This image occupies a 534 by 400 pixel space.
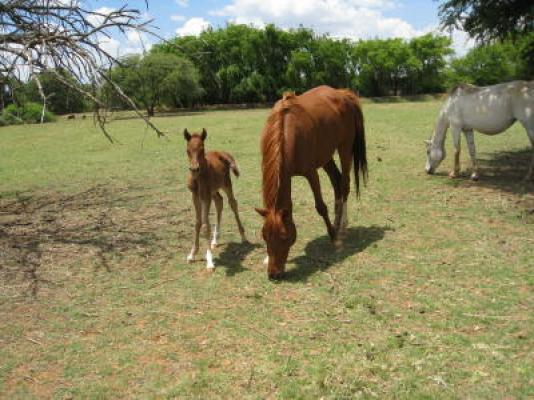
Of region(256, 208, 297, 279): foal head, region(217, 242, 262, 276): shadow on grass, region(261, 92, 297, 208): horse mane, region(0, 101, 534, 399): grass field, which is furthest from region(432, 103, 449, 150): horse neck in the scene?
region(256, 208, 297, 279): foal head

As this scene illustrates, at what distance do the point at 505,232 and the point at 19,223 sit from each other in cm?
760

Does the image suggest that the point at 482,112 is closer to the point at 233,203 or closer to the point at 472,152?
the point at 472,152

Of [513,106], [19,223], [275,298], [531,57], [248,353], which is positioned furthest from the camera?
[531,57]

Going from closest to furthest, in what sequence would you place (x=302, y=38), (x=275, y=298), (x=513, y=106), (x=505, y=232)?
(x=275, y=298), (x=505, y=232), (x=513, y=106), (x=302, y=38)

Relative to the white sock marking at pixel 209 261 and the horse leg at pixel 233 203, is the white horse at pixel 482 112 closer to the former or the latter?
the horse leg at pixel 233 203

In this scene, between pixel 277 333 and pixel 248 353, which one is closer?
pixel 248 353

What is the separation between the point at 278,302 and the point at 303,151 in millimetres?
1867

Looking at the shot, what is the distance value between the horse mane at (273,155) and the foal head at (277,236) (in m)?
0.15

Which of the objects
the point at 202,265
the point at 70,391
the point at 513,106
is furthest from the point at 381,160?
the point at 70,391

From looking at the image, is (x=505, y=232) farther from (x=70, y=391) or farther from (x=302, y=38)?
(x=302, y=38)

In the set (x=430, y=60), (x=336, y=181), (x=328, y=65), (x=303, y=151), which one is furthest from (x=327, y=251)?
(x=430, y=60)

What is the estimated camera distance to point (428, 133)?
17.6 m

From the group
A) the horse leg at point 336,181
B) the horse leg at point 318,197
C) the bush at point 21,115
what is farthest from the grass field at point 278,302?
the bush at point 21,115

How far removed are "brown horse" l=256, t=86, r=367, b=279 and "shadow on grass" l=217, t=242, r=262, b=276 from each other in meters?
0.42
